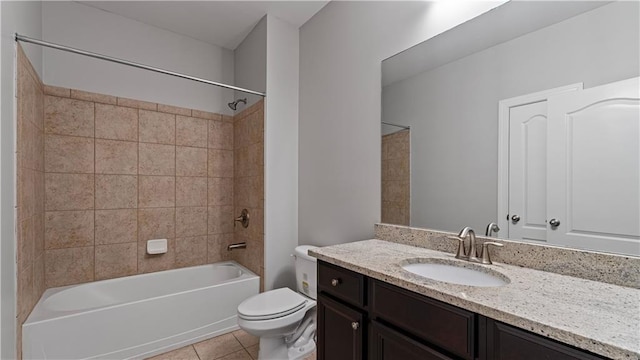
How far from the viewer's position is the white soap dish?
249cm

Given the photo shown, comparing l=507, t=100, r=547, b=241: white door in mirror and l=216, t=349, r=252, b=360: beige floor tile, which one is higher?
l=507, t=100, r=547, b=241: white door in mirror

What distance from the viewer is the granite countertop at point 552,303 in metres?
0.59

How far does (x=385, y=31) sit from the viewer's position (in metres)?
1.73

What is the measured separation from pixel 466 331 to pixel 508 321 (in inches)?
5.1

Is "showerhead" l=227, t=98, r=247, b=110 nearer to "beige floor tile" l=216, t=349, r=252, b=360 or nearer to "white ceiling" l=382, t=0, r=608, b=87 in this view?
"white ceiling" l=382, t=0, r=608, b=87

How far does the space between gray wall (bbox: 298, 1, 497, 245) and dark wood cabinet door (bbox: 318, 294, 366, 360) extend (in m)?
0.64

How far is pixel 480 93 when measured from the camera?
4.30 feet

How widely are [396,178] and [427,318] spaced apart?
→ 0.92m

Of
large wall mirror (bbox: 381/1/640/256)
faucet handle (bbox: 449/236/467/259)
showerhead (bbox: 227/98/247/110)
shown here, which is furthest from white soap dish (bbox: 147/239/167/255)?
faucet handle (bbox: 449/236/467/259)

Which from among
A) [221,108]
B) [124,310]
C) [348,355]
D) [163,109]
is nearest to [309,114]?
[221,108]

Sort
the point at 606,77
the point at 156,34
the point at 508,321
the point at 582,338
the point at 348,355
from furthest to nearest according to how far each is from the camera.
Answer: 1. the point at 156,34
2. the point at 348,355
3. the point at 606,77
4. the point at 508,321
5. the point at 582,338

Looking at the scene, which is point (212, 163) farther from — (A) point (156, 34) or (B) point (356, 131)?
(B) point (356, 131)

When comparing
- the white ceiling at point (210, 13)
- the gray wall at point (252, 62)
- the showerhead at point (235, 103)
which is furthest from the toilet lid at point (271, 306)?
the white ceiling at point (210, 13)

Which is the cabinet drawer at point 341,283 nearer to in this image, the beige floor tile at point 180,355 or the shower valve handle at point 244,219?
the beige floor tile at point 180,355
